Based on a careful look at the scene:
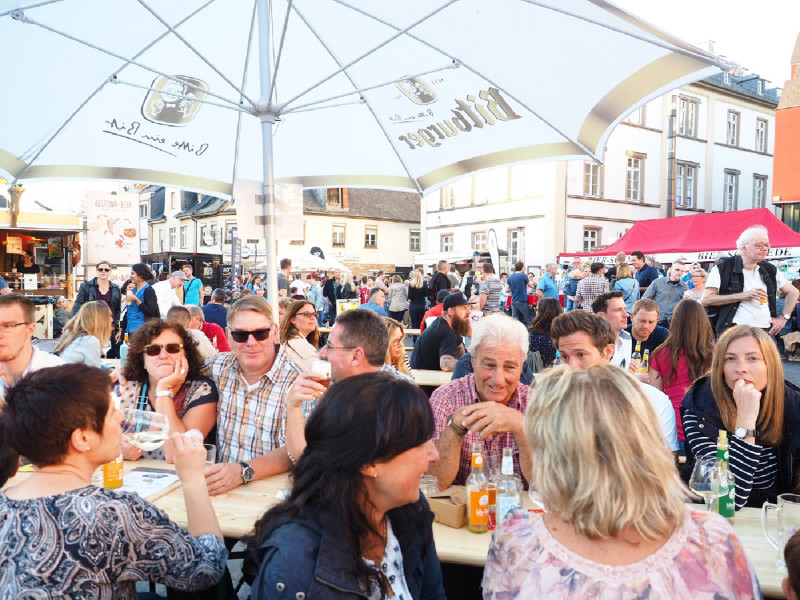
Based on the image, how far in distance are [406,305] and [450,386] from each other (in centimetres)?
1314

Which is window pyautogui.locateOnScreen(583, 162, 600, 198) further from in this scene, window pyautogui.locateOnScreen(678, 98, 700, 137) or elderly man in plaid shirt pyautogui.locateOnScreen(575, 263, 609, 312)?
elderly man in plaid shirt pyautogui.locateOnScreen(575, 263, 609, 312)

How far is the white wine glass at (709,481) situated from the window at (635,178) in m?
27.8

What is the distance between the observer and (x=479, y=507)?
227 cm

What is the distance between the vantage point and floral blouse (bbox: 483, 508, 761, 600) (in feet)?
4.56

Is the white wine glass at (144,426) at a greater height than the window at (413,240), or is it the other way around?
the window at (413,240)

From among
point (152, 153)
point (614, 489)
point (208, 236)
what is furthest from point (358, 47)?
point (208, 236)

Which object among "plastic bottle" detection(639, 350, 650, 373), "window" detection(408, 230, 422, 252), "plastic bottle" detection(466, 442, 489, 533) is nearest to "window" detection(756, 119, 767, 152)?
"window" detection(408, 230, 422, 252)

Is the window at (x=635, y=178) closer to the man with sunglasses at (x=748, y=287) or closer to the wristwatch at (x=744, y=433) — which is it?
the man with sunglasses at (x=748, y=287)

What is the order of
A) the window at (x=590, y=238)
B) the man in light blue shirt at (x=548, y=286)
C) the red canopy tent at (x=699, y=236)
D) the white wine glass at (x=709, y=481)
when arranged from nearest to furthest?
the white wine glass at (x=709, y=481), the man in light blue shirt at (x=548, y=286), the red canopy tent at (x=699, y=236), the window at (x=590, y=238)

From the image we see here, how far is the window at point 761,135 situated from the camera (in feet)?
106

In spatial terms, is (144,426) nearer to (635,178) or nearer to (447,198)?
(635,178)

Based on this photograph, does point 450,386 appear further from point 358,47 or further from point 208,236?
point 208,236

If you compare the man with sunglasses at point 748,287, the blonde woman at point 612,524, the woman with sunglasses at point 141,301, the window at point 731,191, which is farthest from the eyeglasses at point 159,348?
the window at point 731,191

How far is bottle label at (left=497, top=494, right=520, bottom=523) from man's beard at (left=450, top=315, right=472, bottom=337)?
13.5 feet
